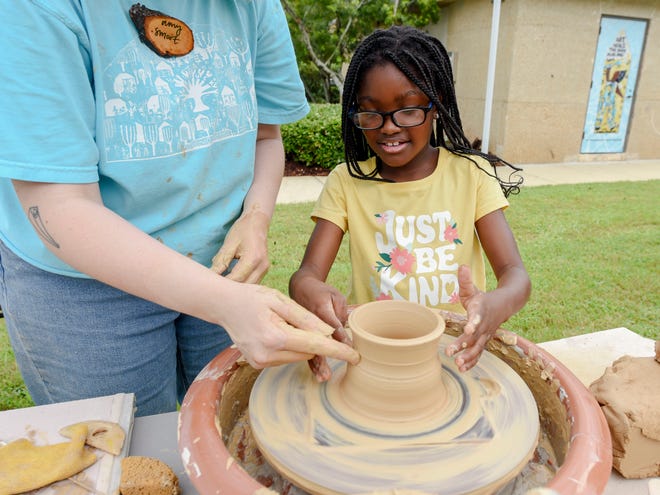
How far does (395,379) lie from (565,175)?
687 cm

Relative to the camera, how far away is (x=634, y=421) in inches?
46.2

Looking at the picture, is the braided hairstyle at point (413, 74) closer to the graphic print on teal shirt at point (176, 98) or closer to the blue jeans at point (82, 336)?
the graphic print on teal shirt at point (176, 98)

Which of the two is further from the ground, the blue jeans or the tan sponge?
the blue jeans

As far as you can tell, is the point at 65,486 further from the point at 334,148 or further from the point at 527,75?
the point at 527,75

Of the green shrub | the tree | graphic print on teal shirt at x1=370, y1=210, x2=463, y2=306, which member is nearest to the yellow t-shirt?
graphic print on teal shirt at x1=370, y1=210, x2=463, y2=306

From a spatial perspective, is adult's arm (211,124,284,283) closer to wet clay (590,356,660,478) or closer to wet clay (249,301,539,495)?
wet clay (249,301,539,495)

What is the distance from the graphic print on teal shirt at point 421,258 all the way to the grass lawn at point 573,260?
1.61 meters

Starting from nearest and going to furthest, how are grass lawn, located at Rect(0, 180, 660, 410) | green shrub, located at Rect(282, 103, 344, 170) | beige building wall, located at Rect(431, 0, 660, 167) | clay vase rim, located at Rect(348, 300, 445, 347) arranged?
1. clay vase rim, located at Rect(348, 300, 445, 347)
2. grass lawn, located at Rect(0, 180, 660, 410)
3. green shrub, located at Rect(282, 103, 344, 170)
4. beige building wall, located at Rect(431, 0, 660, 167)

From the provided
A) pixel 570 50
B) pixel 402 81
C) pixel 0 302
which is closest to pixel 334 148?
pixel 570 50

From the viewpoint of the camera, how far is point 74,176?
97 cm

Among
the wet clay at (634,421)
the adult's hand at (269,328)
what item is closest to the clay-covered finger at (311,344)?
the adult's hand at (269,328)

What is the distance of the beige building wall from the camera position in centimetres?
700

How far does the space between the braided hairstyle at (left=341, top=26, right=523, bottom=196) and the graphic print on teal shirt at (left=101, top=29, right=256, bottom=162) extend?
0.45 meters

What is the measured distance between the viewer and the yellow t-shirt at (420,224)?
173 cm
